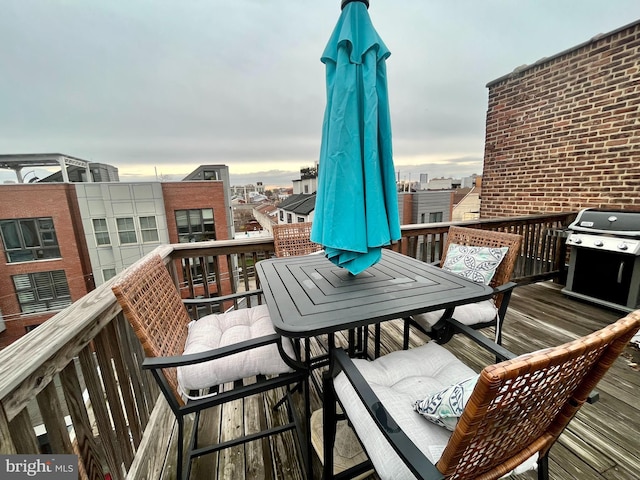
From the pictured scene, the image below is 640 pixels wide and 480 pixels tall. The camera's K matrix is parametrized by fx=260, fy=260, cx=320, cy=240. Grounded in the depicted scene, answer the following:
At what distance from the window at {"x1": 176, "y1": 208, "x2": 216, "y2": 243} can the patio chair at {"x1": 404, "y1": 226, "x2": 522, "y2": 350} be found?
426 inches

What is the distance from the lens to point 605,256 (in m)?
2.99

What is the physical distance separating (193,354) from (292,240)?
1642 millimetres

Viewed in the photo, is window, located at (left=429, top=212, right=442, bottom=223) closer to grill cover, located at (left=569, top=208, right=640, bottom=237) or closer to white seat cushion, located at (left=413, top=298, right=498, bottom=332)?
grill cover, located at (left=569, top=208, right=640, bottom=237)

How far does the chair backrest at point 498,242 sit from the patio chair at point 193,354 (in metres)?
1.72

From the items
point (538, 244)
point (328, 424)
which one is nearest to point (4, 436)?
point (328, 424)

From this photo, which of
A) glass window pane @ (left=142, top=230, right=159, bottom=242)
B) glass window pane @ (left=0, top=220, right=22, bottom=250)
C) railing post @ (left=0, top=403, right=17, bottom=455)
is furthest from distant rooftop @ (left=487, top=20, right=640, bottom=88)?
glass window pane @ (left=0, top=220, right=22, bottom=250)

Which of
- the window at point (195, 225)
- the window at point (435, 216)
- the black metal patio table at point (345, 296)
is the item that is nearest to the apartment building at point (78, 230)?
the window at point (195, 225)

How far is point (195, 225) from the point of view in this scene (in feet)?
37.2

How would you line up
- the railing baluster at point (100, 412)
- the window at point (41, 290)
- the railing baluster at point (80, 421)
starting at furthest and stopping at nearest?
the window at point (41, 290), the railing baluster at point (100, 412), the railing baluster at point (80, 421)

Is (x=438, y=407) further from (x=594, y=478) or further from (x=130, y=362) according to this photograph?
(x=130, y=362)

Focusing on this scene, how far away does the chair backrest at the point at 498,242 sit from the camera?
202 centimetres

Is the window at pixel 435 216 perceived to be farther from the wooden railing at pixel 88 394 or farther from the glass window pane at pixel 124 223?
the wooden railing at pixel 88 394

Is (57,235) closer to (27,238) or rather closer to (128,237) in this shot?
(27,238)

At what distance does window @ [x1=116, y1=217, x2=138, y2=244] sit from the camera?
10.2m
